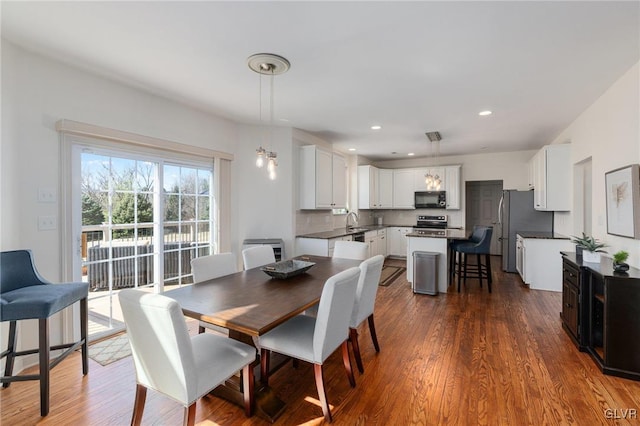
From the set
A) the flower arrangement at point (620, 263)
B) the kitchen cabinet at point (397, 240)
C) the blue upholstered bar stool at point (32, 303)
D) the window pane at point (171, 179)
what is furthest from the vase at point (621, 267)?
the kitchen cabinet at point (397, 240)

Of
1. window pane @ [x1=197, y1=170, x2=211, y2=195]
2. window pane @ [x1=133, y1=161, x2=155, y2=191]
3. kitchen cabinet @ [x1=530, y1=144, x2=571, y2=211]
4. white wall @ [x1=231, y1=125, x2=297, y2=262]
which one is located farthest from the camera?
white wall @ [x1=231, y1=125, x2=297, y2=262]

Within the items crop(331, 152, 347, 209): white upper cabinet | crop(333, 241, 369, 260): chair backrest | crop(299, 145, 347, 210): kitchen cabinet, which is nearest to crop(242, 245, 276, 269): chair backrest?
crop(333, 241, 369, 260): chair backrest

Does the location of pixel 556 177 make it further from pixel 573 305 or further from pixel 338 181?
pixel 338 181

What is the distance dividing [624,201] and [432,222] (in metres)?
4.41

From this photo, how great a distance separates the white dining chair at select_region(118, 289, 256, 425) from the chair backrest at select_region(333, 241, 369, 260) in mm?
1895

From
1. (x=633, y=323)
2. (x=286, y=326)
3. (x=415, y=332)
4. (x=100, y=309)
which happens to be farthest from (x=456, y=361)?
(x=100, y=309)

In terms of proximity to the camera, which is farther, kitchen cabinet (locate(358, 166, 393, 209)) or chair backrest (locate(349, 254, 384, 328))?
kitchen cabinet (locate(358, 166, 393, 209))

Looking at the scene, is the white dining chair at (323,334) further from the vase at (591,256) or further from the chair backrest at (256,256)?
the vase at (591,256)

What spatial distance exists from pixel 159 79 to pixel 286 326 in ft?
8.69

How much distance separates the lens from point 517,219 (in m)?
5.38

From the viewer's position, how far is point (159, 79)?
2.86 metres

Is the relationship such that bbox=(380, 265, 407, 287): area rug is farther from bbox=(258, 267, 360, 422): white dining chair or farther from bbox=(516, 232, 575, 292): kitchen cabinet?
bbox=(258, 267, 360, 422): white dining chair

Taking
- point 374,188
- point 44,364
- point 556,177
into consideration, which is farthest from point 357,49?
point 374,188

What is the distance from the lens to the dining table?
→ 1611 mm
